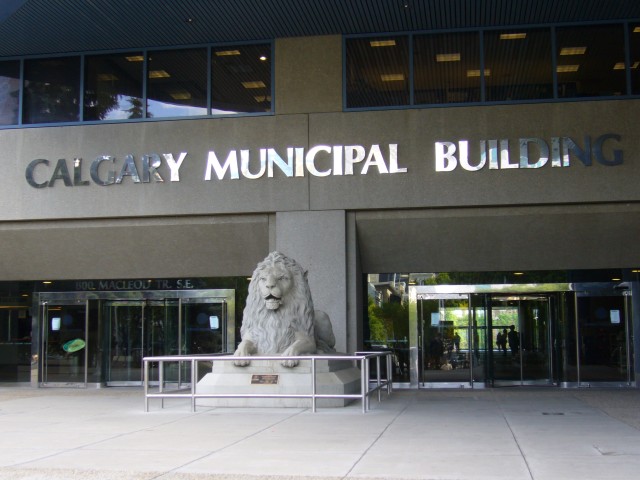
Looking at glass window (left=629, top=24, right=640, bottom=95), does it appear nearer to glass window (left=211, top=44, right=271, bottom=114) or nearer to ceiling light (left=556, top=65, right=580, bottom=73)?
ceiling light (left=556, top=65, right=580, bottom=73)

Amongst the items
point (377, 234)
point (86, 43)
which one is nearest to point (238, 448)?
point (377, 234)

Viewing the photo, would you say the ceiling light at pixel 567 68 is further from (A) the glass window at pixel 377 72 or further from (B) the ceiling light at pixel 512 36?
(A) the glass window at pixel 377 72

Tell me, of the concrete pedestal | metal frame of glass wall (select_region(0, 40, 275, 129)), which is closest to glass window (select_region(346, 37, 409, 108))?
metal frame of glass wall (select_region(0, 40, 275, 129))

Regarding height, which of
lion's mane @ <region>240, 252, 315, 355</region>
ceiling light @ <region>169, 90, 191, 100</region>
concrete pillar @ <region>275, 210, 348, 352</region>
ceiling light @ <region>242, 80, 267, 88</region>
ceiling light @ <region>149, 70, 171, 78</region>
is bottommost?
lion's mane @ <region>240, 252, 315, 355</region>

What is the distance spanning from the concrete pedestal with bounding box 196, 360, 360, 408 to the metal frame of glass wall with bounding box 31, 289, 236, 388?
6.41 metres

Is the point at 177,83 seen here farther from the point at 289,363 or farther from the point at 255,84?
the point at 289,363

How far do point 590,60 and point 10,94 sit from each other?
12340mm

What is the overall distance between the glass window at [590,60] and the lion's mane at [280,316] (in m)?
6.75

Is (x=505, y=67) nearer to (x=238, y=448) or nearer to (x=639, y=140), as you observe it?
(x=639, y=140)

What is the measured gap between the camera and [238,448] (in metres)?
8.53

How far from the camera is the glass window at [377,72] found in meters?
16.4

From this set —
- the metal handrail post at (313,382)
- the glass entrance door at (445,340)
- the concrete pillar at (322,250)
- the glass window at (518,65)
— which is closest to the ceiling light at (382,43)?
the glass window at (518,65)

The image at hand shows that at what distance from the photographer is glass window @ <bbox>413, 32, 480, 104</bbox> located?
16.2 meters

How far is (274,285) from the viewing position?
13.2 metres
